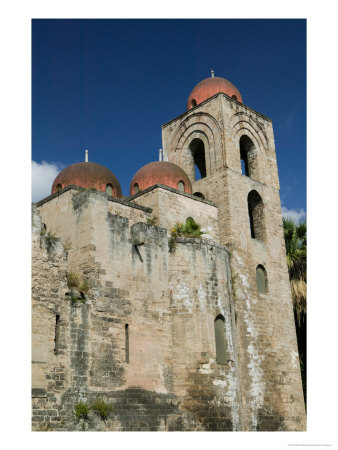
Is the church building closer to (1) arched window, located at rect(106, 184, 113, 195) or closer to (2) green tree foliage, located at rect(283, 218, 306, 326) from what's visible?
(1) arched window, located at rect(106, 184, 113, 195)

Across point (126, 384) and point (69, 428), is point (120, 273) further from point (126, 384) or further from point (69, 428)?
point (69, 428)

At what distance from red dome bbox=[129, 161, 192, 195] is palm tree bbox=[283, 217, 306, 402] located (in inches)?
234

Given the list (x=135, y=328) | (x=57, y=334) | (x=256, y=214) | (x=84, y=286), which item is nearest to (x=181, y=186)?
(x=256, y=214)

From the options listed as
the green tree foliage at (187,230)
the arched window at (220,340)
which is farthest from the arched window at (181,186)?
the arched window at (220,340)

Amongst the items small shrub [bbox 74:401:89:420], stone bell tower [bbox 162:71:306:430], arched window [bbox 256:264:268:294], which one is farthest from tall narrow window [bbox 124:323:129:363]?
arched window [bbox 256:264:268:294]

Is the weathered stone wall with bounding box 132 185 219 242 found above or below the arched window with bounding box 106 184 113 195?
below

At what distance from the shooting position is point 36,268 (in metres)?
11.2

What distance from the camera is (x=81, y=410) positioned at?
36.3ft

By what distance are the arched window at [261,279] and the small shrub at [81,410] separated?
8.97 metres

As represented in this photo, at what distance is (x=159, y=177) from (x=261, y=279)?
5.17 m

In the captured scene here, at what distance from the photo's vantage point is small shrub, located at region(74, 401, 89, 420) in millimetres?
11041

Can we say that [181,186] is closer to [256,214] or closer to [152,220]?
[152,220]

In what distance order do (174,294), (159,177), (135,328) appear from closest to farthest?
1. (135,328)
2. (174,294)
3. (159,177)

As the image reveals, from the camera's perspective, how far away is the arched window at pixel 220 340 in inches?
565
